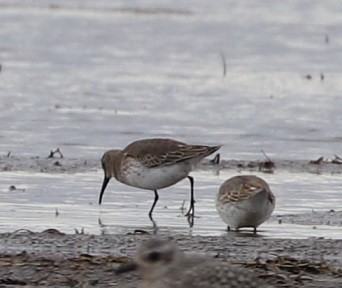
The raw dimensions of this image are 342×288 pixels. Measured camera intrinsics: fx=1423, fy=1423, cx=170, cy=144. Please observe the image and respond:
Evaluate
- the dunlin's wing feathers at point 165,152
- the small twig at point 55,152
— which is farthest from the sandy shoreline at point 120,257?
the small twig at point 55,152

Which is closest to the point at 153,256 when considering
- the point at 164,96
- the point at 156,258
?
the point at 156,258

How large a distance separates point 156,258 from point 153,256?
22 millimetres

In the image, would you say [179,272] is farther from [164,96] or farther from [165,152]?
[164,96]

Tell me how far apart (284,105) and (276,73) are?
8.93 ft

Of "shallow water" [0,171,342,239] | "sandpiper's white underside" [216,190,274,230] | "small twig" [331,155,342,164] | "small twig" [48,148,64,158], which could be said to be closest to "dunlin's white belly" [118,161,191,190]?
"shallow water" [0,171,342,239]

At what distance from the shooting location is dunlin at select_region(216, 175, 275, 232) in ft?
34.3

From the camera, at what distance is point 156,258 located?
258 inches

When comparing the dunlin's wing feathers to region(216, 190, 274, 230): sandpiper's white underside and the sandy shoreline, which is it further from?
the sandy shoreline

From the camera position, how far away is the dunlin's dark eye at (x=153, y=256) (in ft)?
21.5

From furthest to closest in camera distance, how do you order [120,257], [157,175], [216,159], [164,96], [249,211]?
[164,96]
[216,159]
[157,175]
[249,211]
[120,257]

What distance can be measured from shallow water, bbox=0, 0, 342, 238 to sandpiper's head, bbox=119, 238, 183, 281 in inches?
144

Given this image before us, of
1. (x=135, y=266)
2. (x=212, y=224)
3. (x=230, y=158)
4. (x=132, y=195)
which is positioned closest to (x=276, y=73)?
(x=230, y=158)

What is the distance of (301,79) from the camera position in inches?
757

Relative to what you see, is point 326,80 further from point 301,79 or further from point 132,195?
point 132,195
